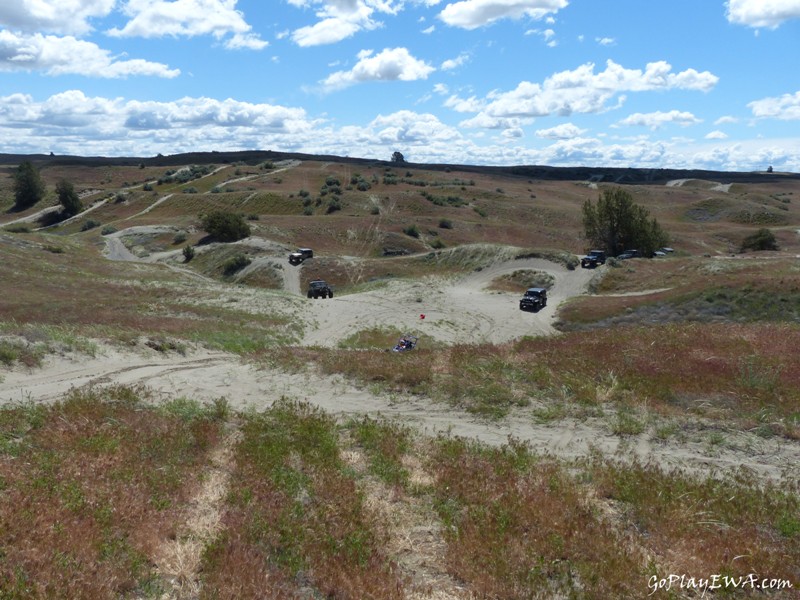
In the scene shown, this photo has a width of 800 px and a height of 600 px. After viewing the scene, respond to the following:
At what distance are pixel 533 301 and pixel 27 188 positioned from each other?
Result: 150m

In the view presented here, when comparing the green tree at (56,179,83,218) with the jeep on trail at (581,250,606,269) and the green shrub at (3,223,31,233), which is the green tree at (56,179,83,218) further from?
the jeep on trail at (581,250,606,269)

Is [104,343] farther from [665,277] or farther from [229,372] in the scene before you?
[665,277]

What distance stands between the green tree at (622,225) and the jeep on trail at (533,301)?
3662cm

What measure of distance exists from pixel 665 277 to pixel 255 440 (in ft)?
202

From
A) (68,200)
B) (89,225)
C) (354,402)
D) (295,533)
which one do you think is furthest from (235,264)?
(68,200)

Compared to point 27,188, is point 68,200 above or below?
below

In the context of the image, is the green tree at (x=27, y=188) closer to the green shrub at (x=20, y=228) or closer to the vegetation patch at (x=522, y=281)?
the green shrub at (x=20, y=228)

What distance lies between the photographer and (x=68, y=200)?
13675 cm

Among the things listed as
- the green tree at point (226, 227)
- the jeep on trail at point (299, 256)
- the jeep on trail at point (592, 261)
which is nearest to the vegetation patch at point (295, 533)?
the jeep on trail at point (299, 256)

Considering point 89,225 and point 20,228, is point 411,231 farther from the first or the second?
point 20,228

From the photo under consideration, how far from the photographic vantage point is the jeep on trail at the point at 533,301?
57.4 metres

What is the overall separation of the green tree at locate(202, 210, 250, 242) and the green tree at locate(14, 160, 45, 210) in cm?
8988

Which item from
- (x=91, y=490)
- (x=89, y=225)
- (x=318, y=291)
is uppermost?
(x=91, y=490)

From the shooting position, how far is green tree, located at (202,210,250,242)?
297 ft
